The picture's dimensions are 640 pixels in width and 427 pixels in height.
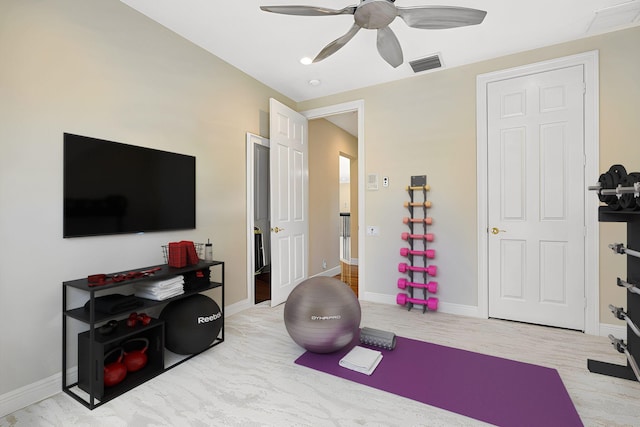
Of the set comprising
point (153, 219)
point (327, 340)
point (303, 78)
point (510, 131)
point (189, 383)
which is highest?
point (303, 78)

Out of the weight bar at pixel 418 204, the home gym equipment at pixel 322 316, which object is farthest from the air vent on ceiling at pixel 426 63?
the home gym equipment at pixel 322 316

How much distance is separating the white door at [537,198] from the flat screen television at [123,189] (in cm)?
326

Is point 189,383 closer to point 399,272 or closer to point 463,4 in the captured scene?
point 399,272

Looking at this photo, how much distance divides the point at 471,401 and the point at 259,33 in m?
3.36

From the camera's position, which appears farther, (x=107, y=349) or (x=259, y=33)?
(x=259, y=33)

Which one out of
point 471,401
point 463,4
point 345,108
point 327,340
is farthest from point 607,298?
point 345,108

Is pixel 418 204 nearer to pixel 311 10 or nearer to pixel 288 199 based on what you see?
pixel 288 199

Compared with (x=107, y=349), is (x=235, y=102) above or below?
above

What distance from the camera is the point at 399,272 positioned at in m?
3.72

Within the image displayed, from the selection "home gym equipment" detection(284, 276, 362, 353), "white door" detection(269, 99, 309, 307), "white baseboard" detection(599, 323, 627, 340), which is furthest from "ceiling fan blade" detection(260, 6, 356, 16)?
"white baseboard" detection(599, 323, 627, 340)

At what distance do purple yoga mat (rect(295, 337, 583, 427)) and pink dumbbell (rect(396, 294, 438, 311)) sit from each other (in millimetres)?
840

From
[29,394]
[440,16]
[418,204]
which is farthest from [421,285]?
[29,394]

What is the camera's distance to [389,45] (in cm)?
229

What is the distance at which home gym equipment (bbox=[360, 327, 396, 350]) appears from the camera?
244 centimetres
